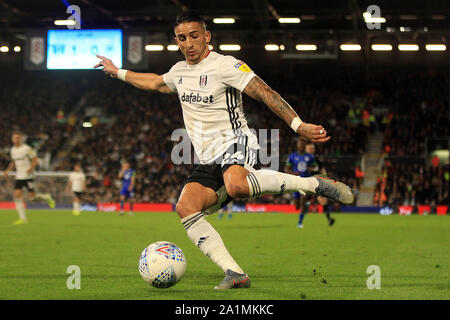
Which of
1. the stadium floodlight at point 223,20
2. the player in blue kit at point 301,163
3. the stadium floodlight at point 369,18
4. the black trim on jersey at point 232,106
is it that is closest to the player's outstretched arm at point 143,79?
the black trim on jersey at point 232,106

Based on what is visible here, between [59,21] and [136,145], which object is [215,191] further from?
[136,145]

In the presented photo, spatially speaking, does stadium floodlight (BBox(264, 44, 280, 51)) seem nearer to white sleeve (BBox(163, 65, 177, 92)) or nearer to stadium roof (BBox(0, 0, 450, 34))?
stadium roof (BBox(0, 0, 450, 34))

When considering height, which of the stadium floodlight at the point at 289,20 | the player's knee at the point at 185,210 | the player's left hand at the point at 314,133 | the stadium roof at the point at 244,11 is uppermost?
the stadium roof at the point at 244,11

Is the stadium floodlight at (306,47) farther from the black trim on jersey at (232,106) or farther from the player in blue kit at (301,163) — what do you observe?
the black trim on jersey at (232,106)

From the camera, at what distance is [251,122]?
34.6 meters

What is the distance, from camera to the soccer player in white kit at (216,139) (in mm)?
5641

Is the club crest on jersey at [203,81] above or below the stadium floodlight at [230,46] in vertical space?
below

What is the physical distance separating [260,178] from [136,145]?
95.7ft

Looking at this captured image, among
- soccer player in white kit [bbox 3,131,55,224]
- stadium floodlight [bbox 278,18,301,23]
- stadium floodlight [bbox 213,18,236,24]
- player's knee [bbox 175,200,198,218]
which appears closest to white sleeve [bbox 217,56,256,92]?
player's knee [bbox 175,200,198,218]

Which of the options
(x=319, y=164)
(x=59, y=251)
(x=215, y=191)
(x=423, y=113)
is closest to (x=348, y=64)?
(x=423, y=113)

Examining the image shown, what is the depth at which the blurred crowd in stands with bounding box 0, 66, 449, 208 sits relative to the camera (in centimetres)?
3030

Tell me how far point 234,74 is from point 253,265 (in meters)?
3.05

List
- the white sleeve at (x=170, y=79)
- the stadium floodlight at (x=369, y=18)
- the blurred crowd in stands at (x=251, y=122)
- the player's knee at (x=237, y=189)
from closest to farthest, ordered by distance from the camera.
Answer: the player's knee at (x=237, y=189)
the white sleeve at (x=170, y=79)
the stadium floodlight at (x=369, y=18)
the blurred crowd in stands at (x=251, y=122)
